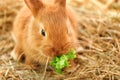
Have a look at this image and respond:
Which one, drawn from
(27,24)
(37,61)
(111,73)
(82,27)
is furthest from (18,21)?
(111,73)

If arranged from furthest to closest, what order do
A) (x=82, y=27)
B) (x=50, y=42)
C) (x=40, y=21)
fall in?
(x=82, y=27)
(x=40, y=21)
(x=50, y=42)

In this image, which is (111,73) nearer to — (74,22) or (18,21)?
(74,22)

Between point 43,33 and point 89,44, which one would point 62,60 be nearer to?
point 43,33

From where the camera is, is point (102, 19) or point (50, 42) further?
point (102, 19)

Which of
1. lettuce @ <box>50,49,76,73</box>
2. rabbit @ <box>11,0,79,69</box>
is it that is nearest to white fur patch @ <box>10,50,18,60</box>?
rabbit @ <box>11,0,79,69</box>

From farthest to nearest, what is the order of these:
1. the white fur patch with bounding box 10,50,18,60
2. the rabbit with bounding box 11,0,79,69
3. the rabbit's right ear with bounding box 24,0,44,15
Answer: the white fur patch with bounding box 10,50,18,60, the rabbit's right ear with bounding box 24,0,44,15, the rabbit with bounding box 11,0,79,69

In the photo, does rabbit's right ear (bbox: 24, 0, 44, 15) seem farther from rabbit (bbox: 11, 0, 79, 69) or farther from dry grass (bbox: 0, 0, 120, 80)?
dry grass (bbox: 0, 0, 120, 80)
